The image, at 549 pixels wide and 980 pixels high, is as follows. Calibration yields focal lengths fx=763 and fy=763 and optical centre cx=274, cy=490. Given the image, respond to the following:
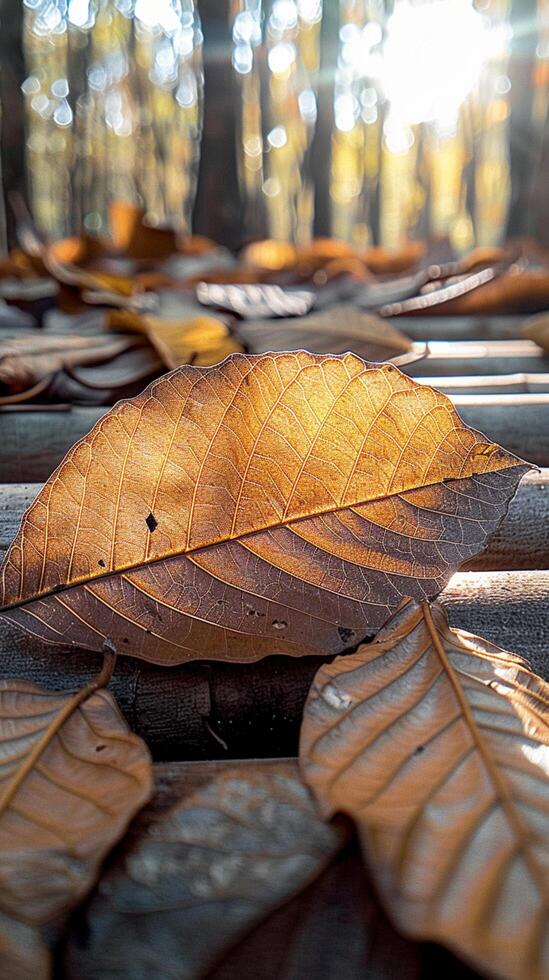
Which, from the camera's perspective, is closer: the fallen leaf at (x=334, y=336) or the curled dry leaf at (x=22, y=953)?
the curled dry leaf at (x=22, y=953)

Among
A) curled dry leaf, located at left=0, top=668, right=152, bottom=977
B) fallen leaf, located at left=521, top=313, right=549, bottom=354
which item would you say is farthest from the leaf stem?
fallen leaf, located at left=521, top=313, right=549, bottom=354

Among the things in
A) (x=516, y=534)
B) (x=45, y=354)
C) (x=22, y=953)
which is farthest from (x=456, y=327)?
(x=22, y=953)

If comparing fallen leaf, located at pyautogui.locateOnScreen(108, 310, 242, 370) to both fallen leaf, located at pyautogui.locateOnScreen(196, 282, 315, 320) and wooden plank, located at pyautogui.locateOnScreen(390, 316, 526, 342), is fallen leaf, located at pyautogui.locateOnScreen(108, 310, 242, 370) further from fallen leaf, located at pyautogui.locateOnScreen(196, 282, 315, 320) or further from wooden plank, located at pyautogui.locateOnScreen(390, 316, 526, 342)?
wooden plank, located at pyautogui.locateOnScreen(390, 316, 526, 342)

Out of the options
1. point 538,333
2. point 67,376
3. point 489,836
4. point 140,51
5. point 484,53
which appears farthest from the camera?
point 140,51


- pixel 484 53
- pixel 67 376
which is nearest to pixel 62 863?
pixel 67 376

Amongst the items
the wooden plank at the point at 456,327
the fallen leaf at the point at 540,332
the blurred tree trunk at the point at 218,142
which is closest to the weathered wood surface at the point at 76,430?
the fallen leaf at the point at 540,332

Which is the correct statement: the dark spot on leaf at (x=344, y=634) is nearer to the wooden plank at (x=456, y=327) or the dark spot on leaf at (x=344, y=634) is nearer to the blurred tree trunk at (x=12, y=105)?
the wooden plank at (x=456, y=327)

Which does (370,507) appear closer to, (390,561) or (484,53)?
(390,561)
